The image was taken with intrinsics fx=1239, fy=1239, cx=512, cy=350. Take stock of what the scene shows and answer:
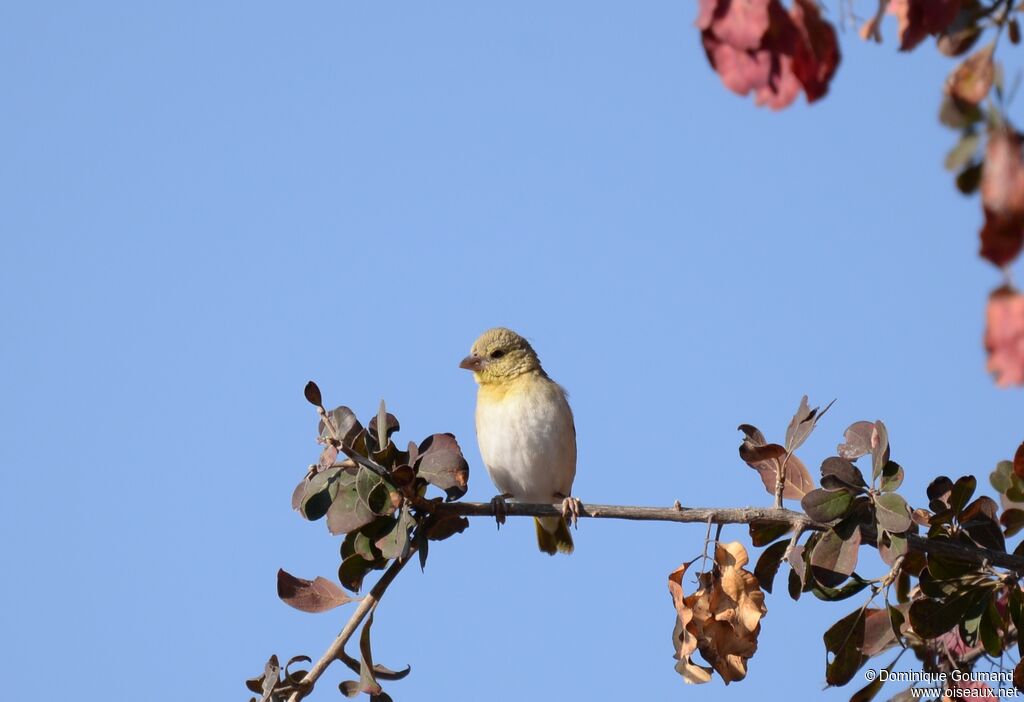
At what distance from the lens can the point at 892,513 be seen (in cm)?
376

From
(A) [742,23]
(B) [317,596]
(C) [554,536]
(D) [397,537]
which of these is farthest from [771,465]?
(C) [554,536]

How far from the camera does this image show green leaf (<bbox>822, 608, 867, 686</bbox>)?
4.10 metres

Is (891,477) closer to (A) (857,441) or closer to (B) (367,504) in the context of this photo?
(A) (857,441)

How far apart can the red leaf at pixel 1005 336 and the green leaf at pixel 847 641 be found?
2.86 metres

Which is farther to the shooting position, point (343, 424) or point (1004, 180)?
point (343, 424)

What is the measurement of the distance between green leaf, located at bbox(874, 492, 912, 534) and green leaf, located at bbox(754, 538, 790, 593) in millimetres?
456

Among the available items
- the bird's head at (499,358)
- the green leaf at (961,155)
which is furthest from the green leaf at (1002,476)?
the bird's head at (499,358)

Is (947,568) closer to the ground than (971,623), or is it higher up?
higher up

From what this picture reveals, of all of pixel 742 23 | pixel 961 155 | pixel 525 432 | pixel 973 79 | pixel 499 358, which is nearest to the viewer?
pixel 961 155

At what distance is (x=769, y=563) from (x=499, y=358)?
3.78 metres

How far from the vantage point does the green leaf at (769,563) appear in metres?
4.18

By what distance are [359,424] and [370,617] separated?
653 millimetres

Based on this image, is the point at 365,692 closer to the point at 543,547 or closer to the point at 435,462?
the point at 435,462

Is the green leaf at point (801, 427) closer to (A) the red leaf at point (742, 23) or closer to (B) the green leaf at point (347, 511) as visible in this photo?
(B) the green leaf at point (347, 511)
